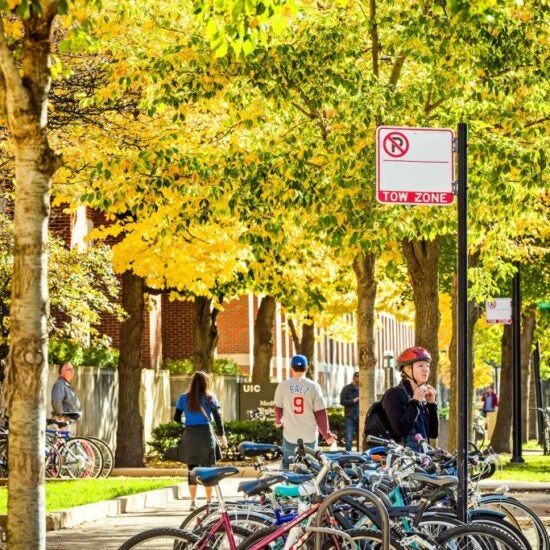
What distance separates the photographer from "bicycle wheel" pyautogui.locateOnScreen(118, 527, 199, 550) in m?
7.96

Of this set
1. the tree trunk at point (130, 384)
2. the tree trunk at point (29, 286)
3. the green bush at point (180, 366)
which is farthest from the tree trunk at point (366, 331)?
the green bush at point (180, 366)

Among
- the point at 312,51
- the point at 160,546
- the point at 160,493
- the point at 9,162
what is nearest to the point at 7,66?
the point at 160,546

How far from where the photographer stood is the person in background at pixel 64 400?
2441 centimetres

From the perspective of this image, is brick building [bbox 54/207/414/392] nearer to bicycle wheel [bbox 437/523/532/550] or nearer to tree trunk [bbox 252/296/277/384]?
tree trunk [bbox 252/296/277/384]

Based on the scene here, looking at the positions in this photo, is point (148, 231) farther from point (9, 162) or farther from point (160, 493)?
point (160, 493)

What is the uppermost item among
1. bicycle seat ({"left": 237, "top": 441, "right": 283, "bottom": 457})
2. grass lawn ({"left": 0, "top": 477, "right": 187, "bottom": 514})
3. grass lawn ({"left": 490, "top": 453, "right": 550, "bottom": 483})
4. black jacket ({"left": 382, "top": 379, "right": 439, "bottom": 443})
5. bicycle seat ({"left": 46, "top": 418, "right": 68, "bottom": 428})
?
black jacket ({"left": 382, "top": 379, "right": 439, "bottom": 443})

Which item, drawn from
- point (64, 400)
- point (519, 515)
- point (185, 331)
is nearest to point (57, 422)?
point (64, 400)

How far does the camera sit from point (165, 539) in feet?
26.3

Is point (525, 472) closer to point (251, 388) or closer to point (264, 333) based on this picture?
point (251, 388)

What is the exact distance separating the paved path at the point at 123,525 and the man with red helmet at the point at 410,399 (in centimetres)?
403

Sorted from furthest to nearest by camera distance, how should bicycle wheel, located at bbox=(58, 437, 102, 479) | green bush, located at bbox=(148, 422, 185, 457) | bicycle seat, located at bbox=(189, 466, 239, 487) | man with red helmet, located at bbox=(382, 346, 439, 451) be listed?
1. green bush, located at bbox=(148, 422, 185, 457)
2. bicycle wheel, located at bbox=(58, 437, 102, 479)
3. man with red helmet, located at bbox=(382, 346, 439, 451)
4. bicycle seat, located at bbox=(189, 466, 239, 487)

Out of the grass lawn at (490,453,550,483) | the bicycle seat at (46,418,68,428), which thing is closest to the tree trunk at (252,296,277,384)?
the grass lawn at (490,453,550,483)

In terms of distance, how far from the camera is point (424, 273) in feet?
73.6

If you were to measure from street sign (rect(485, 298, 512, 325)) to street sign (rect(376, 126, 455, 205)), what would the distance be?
17.3 m
